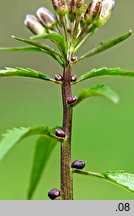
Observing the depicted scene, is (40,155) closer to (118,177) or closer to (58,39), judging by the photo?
(118,177)

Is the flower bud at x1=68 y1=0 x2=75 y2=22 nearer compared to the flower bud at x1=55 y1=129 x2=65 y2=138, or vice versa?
the flower bud at x1=55 y1=129 x2=65 y2=138

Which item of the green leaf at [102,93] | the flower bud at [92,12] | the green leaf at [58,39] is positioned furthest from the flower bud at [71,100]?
the flower bud at [92,12]

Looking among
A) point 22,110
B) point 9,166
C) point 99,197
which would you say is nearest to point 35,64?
point 22,110

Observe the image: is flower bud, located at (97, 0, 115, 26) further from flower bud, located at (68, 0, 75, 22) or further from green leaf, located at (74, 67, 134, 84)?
→ green leaf, located at (74, 67, 134, 84)

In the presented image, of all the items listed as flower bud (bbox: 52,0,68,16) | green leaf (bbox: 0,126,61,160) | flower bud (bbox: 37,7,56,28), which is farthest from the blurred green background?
green leaf (bbox: 0,126,61,160)

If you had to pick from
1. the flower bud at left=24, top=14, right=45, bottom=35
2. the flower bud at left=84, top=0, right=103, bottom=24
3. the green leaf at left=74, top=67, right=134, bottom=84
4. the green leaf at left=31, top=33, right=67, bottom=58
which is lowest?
the green leaf at left=74, top=67, right=134, bottom=84

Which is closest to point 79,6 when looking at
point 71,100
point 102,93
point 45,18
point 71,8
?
point 71,8

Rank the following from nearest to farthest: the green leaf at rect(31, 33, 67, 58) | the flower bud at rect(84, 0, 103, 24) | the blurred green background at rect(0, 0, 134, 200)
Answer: the green leaf at rect(31, 33, 67, 58), the flower bud at rect(84, 0, 103, 24), the blurred green background at rect(0, 0, 134, 200)
